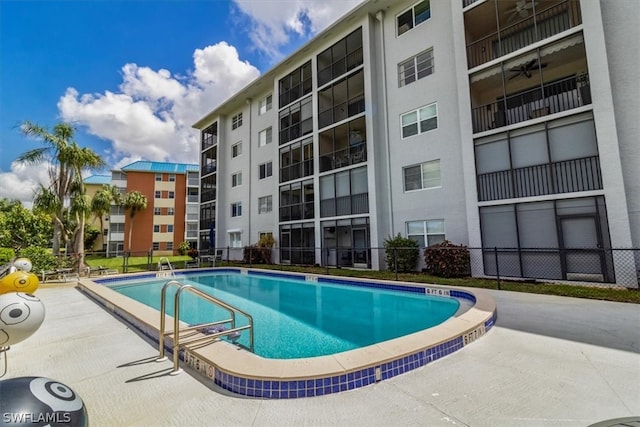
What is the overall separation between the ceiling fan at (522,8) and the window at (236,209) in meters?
21.1

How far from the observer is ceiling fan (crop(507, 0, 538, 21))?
12134 millimetres

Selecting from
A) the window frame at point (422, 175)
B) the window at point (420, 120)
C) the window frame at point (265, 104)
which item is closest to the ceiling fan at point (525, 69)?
the window at point (420, 120)

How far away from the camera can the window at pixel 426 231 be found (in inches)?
529

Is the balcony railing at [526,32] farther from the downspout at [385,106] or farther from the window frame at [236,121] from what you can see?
the window frame at [236,121]

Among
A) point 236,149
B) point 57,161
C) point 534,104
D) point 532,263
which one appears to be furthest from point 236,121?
point 532,263

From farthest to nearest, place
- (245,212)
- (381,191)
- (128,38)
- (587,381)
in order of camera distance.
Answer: (245,212) → (381,191) → (128,38) → (587,381)

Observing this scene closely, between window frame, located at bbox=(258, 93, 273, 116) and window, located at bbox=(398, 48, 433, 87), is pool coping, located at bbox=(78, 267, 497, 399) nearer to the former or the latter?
window, located at bbox=(398, 48, 433, 87)

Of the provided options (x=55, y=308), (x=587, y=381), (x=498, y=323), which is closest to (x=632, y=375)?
(x=587, y=381)

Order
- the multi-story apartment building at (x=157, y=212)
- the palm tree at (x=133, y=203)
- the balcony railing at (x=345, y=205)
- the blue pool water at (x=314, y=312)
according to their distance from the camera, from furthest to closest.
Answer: the multi-story apartment building at (x=157, y=212) < the palm tree at (x=133, y=203) < the balcony railing at (x=345, y=205) < the blue pool water at (x=314, y=312)

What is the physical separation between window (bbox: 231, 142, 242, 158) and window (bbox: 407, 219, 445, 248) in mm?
17477

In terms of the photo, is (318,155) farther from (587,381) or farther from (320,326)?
(587,381)

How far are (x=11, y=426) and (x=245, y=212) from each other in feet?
75.8

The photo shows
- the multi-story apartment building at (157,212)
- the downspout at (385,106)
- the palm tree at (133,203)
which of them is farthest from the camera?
the multi-story apartment building at (157,212)

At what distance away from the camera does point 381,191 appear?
50.9ft
